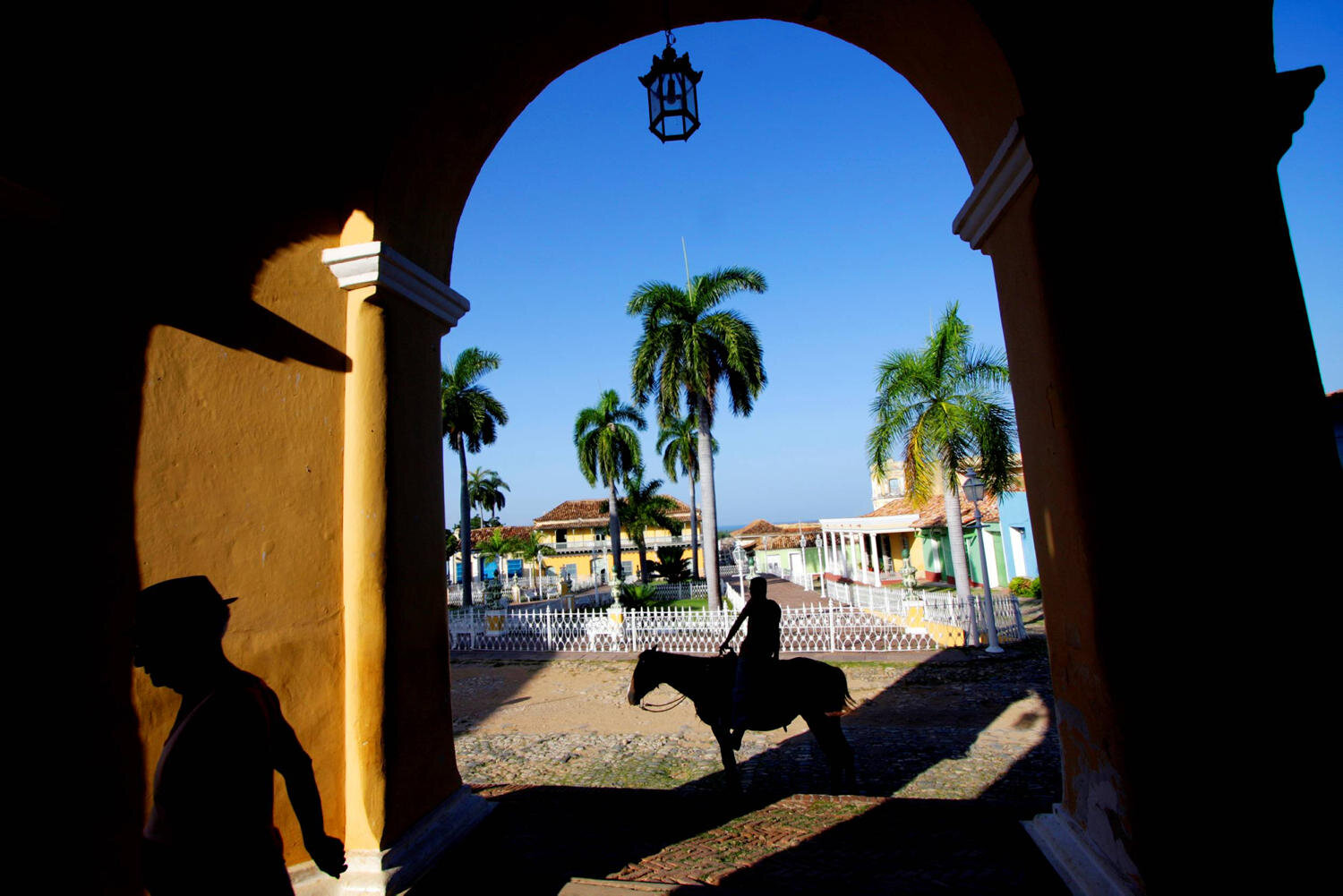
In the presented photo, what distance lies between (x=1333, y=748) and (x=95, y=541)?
14.7 ft

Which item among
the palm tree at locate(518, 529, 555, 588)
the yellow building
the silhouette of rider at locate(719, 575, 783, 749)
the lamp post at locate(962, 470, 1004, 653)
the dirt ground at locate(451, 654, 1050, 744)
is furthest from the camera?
the yellow building

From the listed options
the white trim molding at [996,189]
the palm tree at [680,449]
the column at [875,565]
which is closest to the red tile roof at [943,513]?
the column at [875,565]

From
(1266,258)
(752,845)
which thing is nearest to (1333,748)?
(1266,258)

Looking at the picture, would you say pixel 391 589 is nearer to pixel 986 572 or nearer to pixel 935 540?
pixel 986 572

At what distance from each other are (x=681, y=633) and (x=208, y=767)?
14.4 m

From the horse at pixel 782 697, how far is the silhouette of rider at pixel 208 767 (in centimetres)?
439

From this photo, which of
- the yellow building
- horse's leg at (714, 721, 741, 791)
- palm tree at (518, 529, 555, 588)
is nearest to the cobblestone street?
horse's leg at (714, 721, 741, 791)

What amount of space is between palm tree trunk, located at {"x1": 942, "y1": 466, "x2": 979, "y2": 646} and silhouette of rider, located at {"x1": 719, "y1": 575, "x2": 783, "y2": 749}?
9.37 metres

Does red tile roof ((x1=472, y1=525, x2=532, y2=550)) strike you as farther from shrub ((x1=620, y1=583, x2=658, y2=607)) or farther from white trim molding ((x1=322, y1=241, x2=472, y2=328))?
white trim molding ((x1=322, y1=241, x2=472, y2=328))

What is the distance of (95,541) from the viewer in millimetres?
2607

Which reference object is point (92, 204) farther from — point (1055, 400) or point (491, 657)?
point (491, 657)

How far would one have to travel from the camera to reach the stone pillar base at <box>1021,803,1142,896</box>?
7.93ft

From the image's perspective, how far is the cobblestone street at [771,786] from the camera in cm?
335

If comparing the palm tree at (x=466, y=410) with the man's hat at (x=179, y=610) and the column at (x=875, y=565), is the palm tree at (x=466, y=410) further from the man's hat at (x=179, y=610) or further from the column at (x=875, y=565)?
the man's hat at (x=179, y=610)
